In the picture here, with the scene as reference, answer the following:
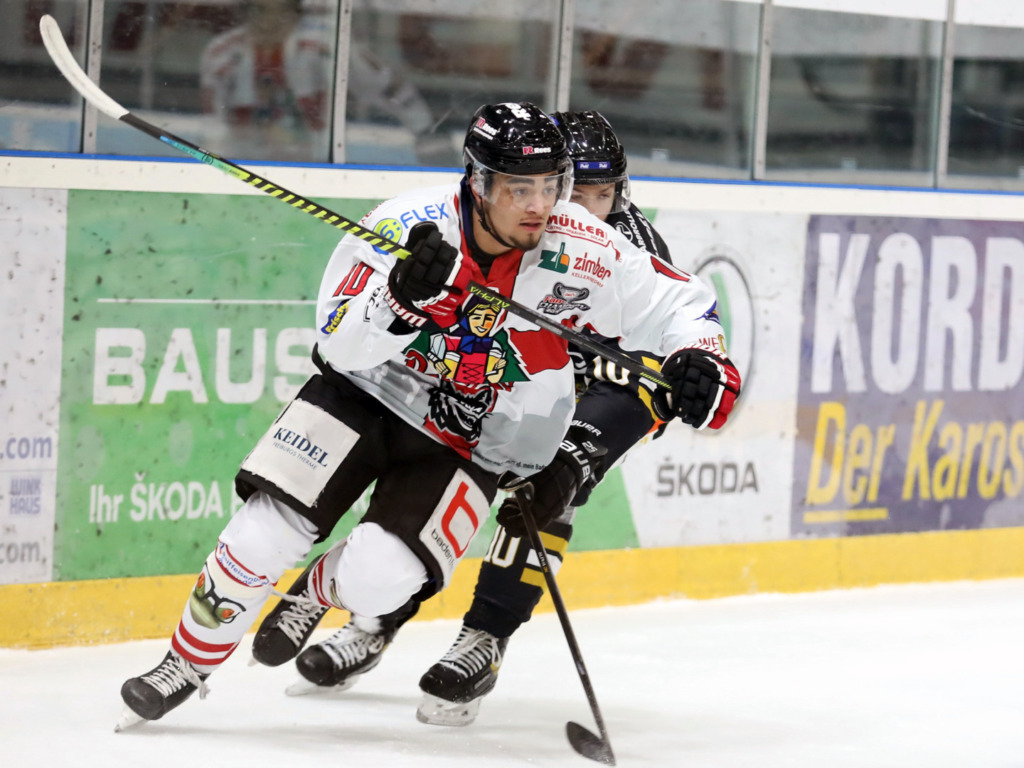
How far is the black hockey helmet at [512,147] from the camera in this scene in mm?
2730

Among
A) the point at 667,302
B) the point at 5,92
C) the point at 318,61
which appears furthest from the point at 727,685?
the point at 5,92

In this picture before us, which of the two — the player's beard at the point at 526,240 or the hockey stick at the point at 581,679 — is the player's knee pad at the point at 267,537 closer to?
the hockey stick at the point at 581,679

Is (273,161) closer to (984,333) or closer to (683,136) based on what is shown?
(683,136)

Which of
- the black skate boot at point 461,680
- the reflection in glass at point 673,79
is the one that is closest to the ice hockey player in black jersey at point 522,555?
the black skate boot at point 461,680

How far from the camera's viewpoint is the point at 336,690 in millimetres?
3346

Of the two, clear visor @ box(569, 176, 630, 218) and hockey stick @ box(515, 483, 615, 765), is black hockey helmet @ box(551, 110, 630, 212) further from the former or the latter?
hockey stick @ box(515, 483, 615, 765)

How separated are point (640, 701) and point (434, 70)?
5.95ft

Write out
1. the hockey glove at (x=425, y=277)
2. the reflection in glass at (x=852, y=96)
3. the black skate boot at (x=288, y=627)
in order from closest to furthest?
the hockey glove at (x=425, y=277) → the black skate boot at (x=288, y=627) → the reflection in glass at (x=852, y=96)

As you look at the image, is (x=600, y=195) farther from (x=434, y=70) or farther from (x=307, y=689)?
(x=307, y=689)

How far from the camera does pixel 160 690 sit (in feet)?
9.24

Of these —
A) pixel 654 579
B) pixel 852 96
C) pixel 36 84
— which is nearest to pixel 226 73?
pixel 36 84

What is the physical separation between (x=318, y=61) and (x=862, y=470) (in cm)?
221

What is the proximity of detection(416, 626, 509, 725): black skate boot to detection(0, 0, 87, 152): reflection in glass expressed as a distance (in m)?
1.56

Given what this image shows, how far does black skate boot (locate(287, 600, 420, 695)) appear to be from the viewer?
324cm
